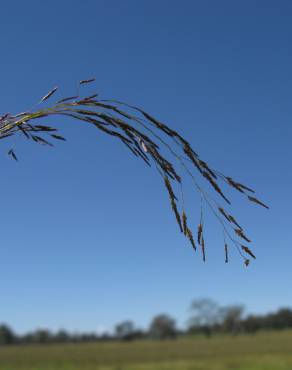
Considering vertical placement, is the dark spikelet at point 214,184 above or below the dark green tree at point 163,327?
above

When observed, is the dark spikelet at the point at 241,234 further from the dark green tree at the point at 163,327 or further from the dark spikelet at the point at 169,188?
the dark green tree at the point at 163,327

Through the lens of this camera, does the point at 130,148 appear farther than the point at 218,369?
No

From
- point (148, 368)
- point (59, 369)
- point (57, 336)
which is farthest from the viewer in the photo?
point (57, 336)

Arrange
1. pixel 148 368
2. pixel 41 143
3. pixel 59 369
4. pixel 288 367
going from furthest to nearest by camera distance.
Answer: pixel 59 369 → pixel 148 368 → pixel 288 367 → pixel 41 143

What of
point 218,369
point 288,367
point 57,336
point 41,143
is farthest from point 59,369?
point 57,336

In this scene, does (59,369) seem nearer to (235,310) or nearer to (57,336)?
(235,310)

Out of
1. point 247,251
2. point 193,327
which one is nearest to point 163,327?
point 193,327

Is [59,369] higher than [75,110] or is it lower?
lower

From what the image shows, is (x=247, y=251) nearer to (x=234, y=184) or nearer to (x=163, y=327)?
(x=234, y=184)

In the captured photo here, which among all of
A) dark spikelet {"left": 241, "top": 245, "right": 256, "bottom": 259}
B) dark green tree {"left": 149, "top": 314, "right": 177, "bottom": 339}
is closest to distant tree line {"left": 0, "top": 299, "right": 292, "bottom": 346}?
dark green tree {"left": 149, "top": 314, "right": 177, "bottom": 339}

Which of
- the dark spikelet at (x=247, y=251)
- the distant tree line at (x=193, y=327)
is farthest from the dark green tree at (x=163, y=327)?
the dark spikelet at (x=247, y=251)

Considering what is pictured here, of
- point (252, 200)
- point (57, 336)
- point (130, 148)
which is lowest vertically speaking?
point (57, 336)
